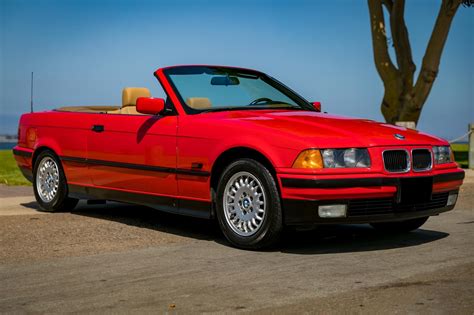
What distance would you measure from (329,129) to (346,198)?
0.66 m

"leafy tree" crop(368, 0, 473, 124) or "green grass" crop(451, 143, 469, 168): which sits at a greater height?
"leafy tree" crop(368, 0, 473, 124)

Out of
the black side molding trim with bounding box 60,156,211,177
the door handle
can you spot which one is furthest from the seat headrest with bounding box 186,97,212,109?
the door handle

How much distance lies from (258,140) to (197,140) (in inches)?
31.9

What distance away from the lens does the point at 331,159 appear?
21.3 feet

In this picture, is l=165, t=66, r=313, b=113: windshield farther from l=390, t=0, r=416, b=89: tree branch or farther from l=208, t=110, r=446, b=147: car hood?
l=390, t=0, r=416, b=89: tree branch

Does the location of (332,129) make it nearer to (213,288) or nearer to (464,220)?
(213,288)

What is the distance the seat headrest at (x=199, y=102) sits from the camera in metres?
7.74

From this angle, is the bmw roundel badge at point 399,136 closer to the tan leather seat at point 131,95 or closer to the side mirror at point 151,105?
the side mirror at point 151,105

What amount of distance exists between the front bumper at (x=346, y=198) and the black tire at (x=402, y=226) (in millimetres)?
1154

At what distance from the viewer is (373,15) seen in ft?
66.2

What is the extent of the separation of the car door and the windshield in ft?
1.19

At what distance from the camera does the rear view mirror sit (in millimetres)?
8180

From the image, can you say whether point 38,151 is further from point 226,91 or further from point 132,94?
point 226,91

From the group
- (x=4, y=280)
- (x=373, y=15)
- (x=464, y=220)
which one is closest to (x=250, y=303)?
(x=4, y=280)
